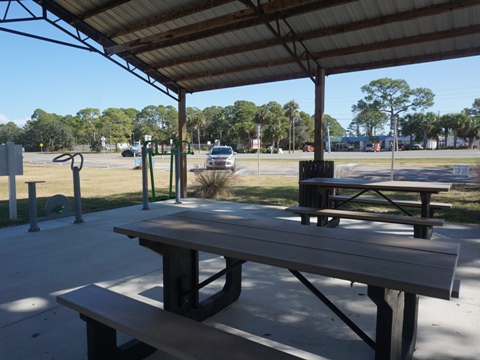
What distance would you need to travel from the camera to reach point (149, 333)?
5.77 ft

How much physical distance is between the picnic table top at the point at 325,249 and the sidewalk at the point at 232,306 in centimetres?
36

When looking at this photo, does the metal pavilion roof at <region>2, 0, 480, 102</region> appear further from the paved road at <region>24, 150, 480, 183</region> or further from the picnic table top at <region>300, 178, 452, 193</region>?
the paved road at <region>24, 150, 480, 183</region>

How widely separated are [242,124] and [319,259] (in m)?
58.2

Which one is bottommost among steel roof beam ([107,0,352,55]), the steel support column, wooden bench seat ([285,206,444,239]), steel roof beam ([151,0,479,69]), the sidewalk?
the sidewalk

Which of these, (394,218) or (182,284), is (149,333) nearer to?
(182,284)

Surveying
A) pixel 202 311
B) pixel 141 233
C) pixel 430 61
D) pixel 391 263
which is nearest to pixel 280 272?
pixel 202 311

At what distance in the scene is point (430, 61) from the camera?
6.51 m

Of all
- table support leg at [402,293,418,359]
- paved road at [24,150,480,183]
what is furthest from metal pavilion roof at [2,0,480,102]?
paved road at [24,150,480,183]

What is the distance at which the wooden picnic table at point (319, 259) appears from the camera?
5.16ft

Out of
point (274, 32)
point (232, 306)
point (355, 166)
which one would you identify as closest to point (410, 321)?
point (232, 306)

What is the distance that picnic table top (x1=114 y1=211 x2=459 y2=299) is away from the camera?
153cm

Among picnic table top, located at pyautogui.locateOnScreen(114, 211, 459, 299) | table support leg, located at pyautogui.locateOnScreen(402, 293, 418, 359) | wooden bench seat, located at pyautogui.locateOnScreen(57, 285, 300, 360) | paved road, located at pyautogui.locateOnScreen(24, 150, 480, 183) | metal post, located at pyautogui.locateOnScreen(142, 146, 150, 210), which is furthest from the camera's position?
paved road, located at pyautogui.locateOnScreen(24, 150, 480, 183)

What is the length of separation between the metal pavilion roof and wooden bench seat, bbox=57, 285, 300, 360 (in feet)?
15.3

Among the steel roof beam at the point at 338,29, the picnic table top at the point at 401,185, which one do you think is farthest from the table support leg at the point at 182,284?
the steel roof beam at the point at 338,29
